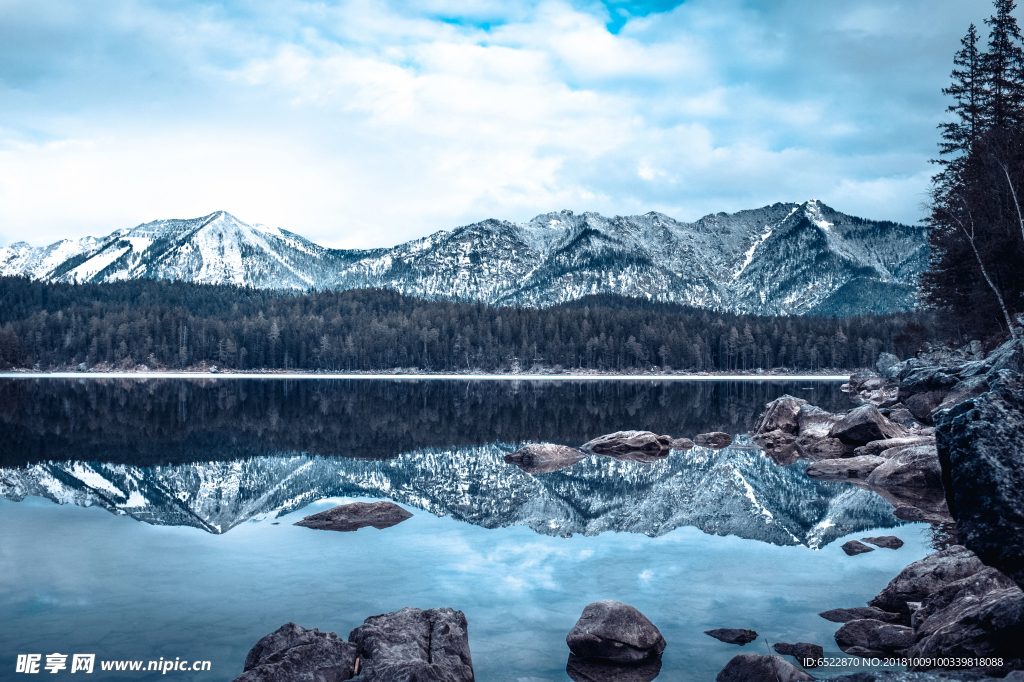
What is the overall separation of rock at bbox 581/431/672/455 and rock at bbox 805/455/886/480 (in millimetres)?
8481

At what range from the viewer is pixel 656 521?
20.0m

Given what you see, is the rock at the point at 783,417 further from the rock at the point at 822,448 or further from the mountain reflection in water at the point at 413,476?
the mountain reflection in water at the point at 413,476

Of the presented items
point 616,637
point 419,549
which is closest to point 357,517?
point 419,549

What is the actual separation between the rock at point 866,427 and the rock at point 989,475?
27.4m

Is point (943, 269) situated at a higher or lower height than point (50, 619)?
higher

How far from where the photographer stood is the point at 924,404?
42781mm

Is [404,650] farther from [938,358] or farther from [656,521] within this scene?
[938,358]

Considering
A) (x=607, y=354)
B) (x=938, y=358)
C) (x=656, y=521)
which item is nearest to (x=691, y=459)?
(x=656, y=521)

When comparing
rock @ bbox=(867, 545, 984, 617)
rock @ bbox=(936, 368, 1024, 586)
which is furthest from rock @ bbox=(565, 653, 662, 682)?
rock @ bbox=(867, 545, 984, 617)

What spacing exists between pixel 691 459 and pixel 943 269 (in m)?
31.1

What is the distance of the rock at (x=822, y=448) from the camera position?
33.8m

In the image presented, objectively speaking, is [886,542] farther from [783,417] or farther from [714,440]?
[783,417]

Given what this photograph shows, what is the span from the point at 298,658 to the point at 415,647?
5.47 feet

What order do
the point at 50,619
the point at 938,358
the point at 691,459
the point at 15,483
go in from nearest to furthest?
the point at 50,619 < the point at 15,483 < the point at 691,459 < the point at 938,358
